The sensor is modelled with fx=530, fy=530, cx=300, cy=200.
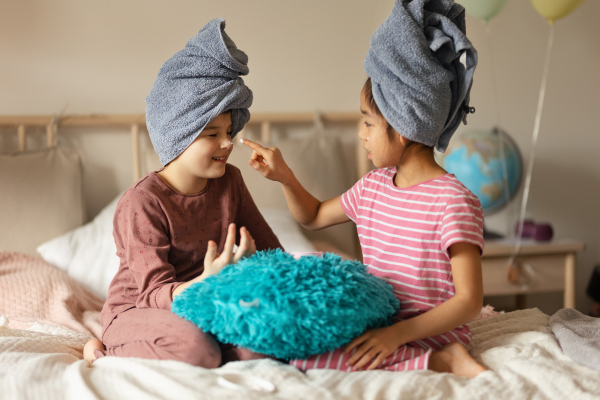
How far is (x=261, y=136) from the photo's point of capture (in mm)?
2189

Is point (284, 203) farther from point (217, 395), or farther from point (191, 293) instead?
point (217, 395)

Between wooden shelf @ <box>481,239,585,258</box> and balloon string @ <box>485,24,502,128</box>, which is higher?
balloon string @ <box>485,24,502,128</box>

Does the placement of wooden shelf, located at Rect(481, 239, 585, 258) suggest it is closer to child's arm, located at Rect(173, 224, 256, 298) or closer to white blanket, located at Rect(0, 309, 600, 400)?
white blanket, located at Rect(0, 309, 600, 400)

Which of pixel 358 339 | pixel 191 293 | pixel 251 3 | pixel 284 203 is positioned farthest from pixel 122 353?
pixel 251 3

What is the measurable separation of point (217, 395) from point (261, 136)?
1586mm

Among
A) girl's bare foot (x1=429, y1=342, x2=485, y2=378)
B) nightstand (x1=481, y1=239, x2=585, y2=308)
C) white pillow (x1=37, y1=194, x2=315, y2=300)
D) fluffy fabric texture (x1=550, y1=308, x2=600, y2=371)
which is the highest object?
fluffy fabric texture (x1=550, y1=308, x2=600, y2=371)

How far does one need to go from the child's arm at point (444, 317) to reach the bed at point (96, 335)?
59mm

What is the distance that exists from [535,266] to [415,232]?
1.31m

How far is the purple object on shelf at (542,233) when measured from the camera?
2.14m

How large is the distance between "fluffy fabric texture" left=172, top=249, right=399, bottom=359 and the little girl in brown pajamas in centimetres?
8

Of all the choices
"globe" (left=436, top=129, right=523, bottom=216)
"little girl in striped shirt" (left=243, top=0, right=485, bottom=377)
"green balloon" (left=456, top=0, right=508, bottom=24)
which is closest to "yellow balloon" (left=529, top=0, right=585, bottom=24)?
"green balloon" (left=456, top=0, right=508, bottom=24)

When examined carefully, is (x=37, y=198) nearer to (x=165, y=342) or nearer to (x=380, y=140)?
(x=165, y=342)

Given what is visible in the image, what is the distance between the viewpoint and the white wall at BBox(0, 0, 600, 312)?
1.95m

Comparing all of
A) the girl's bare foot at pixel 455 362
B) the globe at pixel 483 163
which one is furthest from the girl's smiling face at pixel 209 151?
the globe at pixel 483 163
